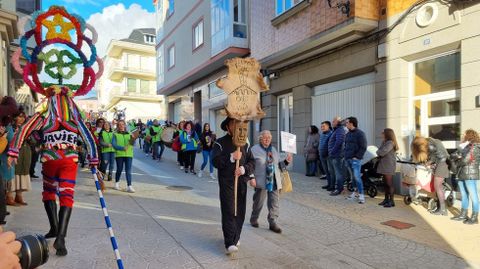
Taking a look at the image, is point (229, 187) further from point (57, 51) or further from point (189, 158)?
point (189, 158)

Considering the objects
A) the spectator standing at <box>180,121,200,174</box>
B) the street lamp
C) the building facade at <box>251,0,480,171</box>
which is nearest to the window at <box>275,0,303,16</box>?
the building facade at <box>251,0,480,171</box>

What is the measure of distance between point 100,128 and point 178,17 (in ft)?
47.0

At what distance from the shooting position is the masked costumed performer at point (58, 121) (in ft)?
14.8

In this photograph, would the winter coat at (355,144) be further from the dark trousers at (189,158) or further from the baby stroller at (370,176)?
the dark trousers at (189,158)

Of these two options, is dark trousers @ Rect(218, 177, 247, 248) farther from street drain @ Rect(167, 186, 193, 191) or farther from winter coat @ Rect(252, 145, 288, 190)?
street drain @ Rect(167, 186, 193, 191)

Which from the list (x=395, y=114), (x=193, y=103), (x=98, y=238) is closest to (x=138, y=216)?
(x=98, y=238)

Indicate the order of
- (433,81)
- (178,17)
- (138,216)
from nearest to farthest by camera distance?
(138,216) → (433,81) → (178,17)

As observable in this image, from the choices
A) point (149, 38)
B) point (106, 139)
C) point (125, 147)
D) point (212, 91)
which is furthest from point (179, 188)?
point (149, 38)

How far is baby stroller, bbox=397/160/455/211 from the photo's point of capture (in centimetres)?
734

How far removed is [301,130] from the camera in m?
13.0

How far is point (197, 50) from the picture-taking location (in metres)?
20.0

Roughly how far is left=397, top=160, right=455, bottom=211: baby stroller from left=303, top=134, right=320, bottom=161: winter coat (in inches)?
139

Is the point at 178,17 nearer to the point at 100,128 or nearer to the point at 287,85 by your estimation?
the point at 287,85

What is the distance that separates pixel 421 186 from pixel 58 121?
677cm
